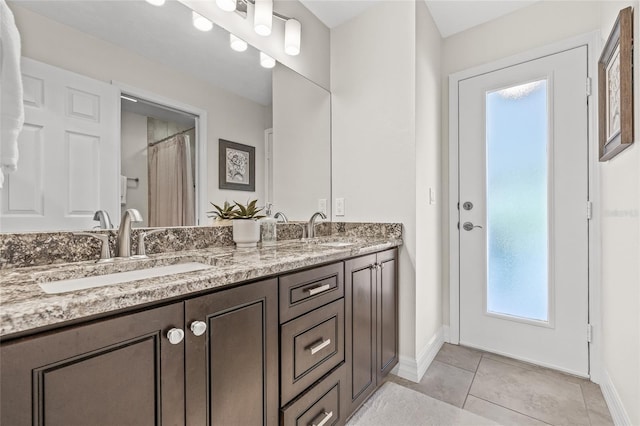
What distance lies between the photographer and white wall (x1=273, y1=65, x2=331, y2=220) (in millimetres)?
1863

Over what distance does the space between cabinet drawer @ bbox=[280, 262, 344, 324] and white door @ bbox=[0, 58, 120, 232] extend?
724 millimetres

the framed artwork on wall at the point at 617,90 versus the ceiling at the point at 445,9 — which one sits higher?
the ceiling at the point at 445,9

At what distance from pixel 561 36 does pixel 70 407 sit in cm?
290

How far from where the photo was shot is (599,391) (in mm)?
1675

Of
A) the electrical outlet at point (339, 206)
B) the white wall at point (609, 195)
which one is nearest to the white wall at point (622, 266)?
the white wall at point (609, 195)

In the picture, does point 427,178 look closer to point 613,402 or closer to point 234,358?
point 613,402

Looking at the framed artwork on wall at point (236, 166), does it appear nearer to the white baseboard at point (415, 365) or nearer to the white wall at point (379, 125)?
the white wall at point (379, 125)

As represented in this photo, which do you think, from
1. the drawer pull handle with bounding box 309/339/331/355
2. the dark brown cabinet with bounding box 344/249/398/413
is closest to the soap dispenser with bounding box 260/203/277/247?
the dark brown cabinet with bounding box 344/249/398/413

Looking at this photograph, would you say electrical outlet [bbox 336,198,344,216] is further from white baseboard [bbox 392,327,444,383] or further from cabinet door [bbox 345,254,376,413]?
white baseboard [bbox 392,327,444,383]

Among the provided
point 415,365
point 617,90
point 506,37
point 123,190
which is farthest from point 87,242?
point 506,37

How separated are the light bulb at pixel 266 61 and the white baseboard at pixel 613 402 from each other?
8.13 ft

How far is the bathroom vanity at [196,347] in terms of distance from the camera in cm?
54

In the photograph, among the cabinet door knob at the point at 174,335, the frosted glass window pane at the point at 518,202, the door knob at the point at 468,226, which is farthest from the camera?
the door knob at the point at 468,226

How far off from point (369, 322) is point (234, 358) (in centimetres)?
86
